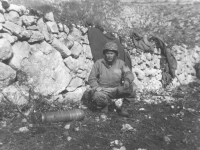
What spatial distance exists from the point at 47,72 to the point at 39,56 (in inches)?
17.0

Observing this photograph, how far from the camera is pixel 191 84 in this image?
25.6 ft

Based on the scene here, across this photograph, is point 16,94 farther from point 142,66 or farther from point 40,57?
point 142,66

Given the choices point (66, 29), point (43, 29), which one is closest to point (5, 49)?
point (43, 29)

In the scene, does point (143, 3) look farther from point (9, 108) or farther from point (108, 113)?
point (9, 108)

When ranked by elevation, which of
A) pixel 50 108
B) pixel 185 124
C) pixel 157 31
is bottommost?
pixel 185 124

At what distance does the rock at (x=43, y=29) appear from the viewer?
18.5ft

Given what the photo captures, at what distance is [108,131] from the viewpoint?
4.52m

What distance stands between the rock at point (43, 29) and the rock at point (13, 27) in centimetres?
59

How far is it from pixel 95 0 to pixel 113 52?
10.6 feet

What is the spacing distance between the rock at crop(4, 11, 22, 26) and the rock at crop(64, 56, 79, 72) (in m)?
1.48

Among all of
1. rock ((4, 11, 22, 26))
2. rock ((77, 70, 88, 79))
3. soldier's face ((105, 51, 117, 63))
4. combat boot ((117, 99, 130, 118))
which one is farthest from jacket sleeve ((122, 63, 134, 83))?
rock ((4, 11, 22, 26))

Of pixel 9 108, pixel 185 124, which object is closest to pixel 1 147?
pixel 9 108

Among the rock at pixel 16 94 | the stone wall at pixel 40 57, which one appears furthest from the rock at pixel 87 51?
the rock at pixel 16 94

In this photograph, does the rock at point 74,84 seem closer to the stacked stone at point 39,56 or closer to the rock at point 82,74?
the stacked stone at point 39,56
